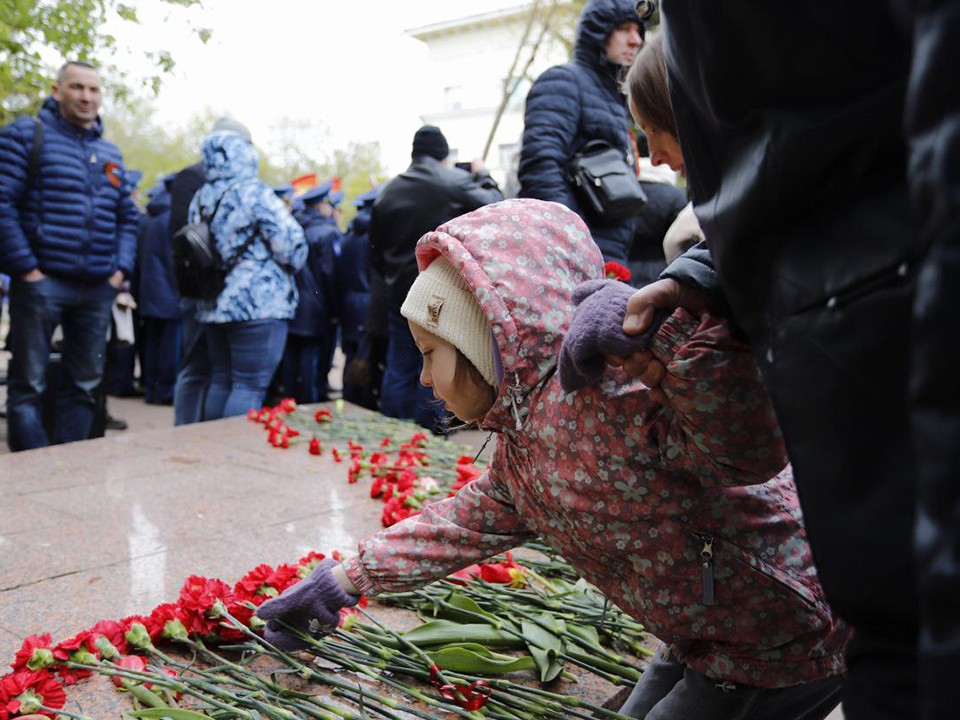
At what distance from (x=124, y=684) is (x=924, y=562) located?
2.05 meters

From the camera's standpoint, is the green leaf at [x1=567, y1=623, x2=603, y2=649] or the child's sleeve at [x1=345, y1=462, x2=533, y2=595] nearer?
the child's sleeve at [x1=345, y1=462, x2=533, y2=595]

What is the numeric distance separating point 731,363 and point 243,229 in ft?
16.6

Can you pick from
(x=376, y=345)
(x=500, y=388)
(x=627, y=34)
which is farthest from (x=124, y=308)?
(x=500, y=388)

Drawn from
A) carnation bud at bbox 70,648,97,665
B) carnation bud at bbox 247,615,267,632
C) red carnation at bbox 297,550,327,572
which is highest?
carnation bud at bbox 70,648,97,665

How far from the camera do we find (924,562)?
2.15 feet

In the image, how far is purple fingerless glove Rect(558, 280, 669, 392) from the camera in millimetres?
1460

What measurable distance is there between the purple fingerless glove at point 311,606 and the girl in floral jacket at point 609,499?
0.12 meters

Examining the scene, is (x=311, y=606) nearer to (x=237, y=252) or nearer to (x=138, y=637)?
(x=138, y=637)

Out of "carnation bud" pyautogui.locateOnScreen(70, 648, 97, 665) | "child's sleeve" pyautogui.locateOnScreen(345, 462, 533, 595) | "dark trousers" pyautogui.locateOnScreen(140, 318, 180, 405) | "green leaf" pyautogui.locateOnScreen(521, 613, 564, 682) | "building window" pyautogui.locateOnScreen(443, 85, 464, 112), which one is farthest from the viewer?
"building window" pyautogui.locateOnScreen(443, 85, 464, 112)

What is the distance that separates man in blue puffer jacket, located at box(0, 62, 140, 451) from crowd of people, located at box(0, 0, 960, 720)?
279cm

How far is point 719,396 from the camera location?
1.46 metres

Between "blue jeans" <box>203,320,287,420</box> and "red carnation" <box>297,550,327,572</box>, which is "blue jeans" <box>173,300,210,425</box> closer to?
"blue jeans" <box>203,320,287,420</box>

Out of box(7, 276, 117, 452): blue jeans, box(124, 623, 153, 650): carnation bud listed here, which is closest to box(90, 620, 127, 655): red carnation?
box(124, 623, 153, 650): carnation bud

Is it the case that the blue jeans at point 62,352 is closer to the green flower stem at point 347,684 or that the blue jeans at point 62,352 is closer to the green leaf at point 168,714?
the green flower stem at point 347,684
